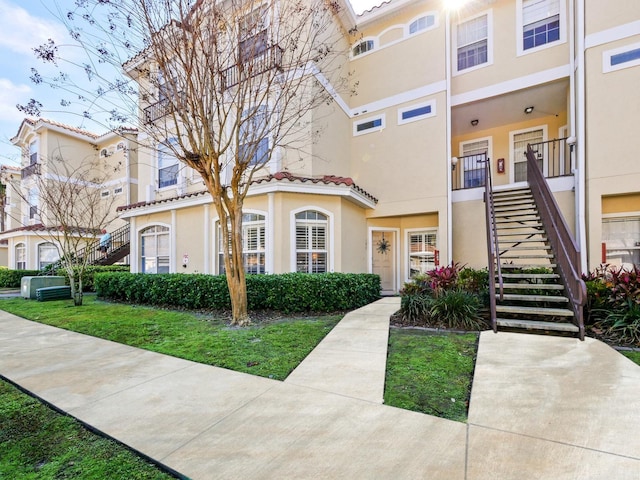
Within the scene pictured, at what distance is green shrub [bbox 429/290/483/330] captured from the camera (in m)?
5.89

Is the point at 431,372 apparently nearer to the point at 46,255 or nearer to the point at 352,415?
the point at 352,415

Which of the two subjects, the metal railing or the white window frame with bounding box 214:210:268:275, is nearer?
the white window frame with bounding box 214:210:268:275

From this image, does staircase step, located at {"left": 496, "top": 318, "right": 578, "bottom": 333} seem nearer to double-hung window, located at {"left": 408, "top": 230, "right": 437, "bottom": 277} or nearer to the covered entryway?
double-hung window, located at {"left": 408, "top": 230, "right": 437, "bottom": 277}

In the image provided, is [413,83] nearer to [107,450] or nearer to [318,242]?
[318,242]

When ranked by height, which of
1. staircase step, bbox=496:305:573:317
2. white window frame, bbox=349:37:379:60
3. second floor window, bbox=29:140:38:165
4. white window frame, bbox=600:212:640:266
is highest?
white window frame, bbox=349:37:379:60

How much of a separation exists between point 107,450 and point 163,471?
0.60 meters

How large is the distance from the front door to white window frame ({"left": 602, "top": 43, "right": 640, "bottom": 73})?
7328 millimetres

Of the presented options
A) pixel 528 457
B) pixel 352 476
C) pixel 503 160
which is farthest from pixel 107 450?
pixel 503 160

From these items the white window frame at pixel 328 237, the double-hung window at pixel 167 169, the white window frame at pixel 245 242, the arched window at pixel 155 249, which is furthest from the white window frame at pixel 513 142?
the arched window at pixel 155 249

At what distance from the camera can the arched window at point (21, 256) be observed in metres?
19.3

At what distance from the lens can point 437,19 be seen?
1052cm

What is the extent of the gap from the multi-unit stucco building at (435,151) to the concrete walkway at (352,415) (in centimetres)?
526

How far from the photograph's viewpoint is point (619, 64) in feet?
26.4

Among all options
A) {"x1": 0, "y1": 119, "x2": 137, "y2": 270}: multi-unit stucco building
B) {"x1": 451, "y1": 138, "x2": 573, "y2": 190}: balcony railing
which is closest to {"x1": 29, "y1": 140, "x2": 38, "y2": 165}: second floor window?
{"x1": 0, "y1": 119, "x2": 137, "y2": 270}: multi-unit stucco building
